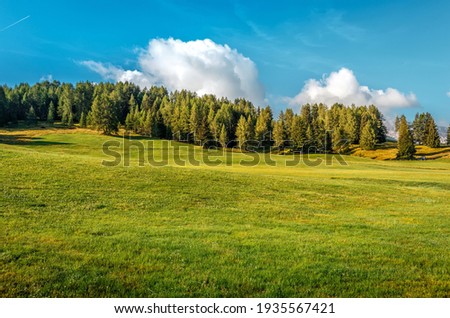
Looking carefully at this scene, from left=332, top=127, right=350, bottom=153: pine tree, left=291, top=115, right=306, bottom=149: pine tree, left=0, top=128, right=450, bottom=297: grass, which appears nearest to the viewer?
left=0, top=128, right=450, bottom=297: grass

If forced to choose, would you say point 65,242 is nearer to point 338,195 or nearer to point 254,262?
point 254,262

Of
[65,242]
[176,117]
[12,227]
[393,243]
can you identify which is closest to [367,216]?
[393,243]

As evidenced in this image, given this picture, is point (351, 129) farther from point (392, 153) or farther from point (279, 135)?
point (279, 135)

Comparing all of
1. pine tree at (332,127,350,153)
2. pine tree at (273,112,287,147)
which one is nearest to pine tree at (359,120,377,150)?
pine tree at (332,127,350,153)

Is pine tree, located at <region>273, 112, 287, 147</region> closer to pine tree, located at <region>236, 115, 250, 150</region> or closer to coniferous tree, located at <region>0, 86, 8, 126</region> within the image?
pine tree, located at <region>236, 115, 250, 150</region>

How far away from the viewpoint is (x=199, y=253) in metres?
12.8

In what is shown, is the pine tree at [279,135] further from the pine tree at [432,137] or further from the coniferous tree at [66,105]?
the coniferous tree at [66,105]

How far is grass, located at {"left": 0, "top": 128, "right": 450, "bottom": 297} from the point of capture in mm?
10211

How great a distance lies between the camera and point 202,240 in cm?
1461

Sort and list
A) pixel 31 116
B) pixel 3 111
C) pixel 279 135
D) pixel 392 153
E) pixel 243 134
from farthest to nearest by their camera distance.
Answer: pixel 31 116
pixel 3 111
pixel 279 135
pixel 243 134
pixel 392 153

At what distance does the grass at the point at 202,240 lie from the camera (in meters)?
10.2

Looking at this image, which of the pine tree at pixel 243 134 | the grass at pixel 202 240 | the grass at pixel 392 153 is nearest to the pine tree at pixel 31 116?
the pine tree at pixel 243 134

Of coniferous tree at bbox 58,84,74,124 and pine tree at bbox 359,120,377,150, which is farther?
coniferous tree at bbox 58,84,74,124

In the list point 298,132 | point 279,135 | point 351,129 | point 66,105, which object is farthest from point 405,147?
point 66,105
